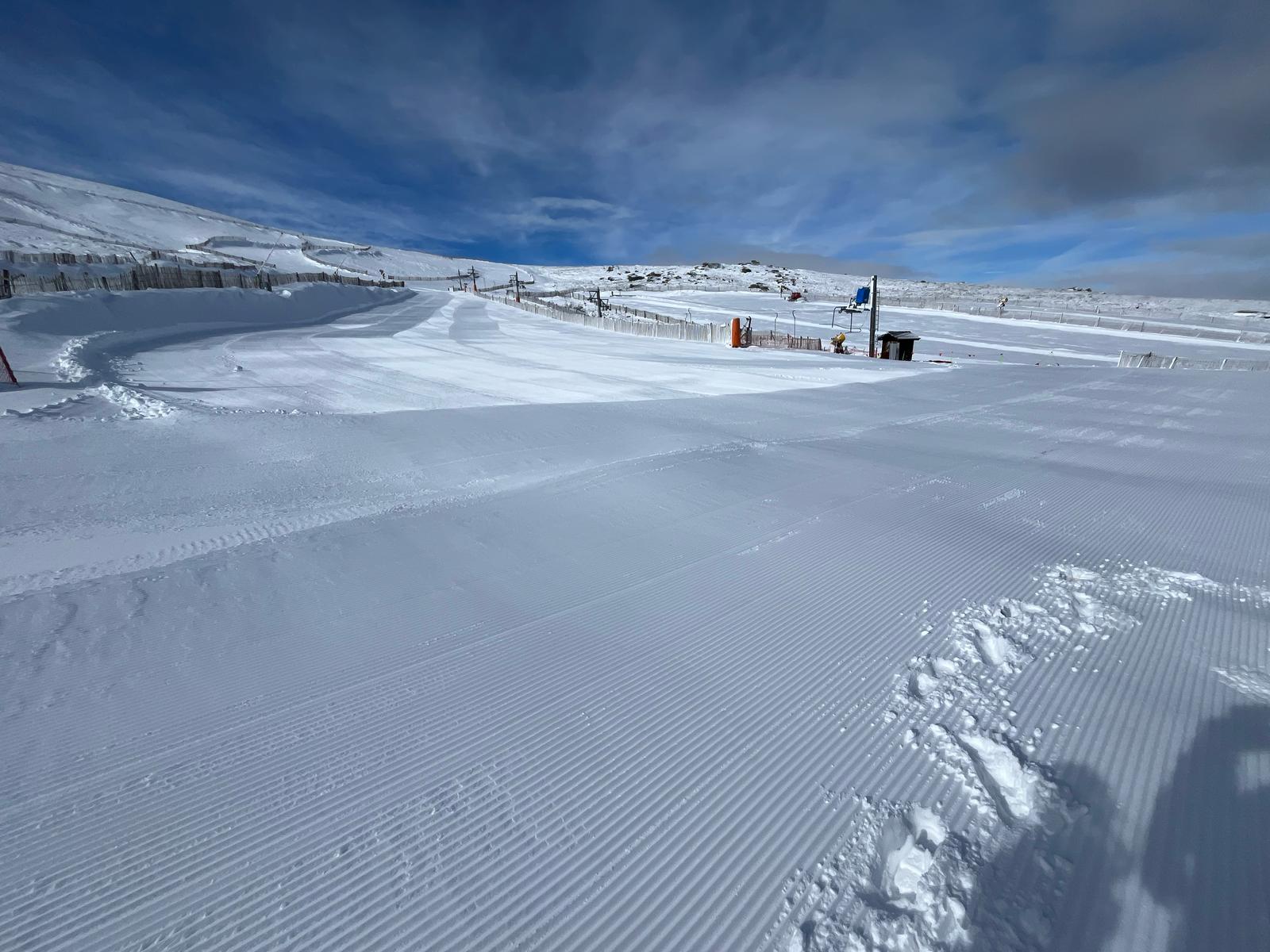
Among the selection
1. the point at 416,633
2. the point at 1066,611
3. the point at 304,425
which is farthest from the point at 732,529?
the point at 304,425

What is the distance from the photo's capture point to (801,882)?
1610mm

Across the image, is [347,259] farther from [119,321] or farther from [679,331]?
[679,331]

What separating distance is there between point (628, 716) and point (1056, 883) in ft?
4.88

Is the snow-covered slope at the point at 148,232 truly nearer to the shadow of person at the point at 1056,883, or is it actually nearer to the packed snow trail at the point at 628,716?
the packed snow trail at the point at 628,716

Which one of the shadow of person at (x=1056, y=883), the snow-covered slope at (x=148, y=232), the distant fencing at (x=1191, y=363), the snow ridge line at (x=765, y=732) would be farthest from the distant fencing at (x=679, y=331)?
the snow-covered slope at (x=148, y=232)

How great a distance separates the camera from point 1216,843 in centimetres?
166

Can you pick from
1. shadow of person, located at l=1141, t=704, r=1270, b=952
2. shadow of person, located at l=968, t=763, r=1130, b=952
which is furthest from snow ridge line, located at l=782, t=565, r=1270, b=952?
shadow of person, located at l=1141, t=704, r=1270, b=952

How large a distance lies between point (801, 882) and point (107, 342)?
19875 mm

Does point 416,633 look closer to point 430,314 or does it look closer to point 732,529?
point 732,529

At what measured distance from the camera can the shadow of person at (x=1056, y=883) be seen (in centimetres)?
146

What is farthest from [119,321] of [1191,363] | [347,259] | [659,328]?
[347,259]

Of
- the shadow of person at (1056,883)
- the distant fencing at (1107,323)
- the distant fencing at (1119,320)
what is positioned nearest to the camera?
the shadow of person at (1056,883)

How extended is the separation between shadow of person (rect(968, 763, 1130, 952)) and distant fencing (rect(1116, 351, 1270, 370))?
20.0m

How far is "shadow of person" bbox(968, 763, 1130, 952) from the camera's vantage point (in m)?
1.46
